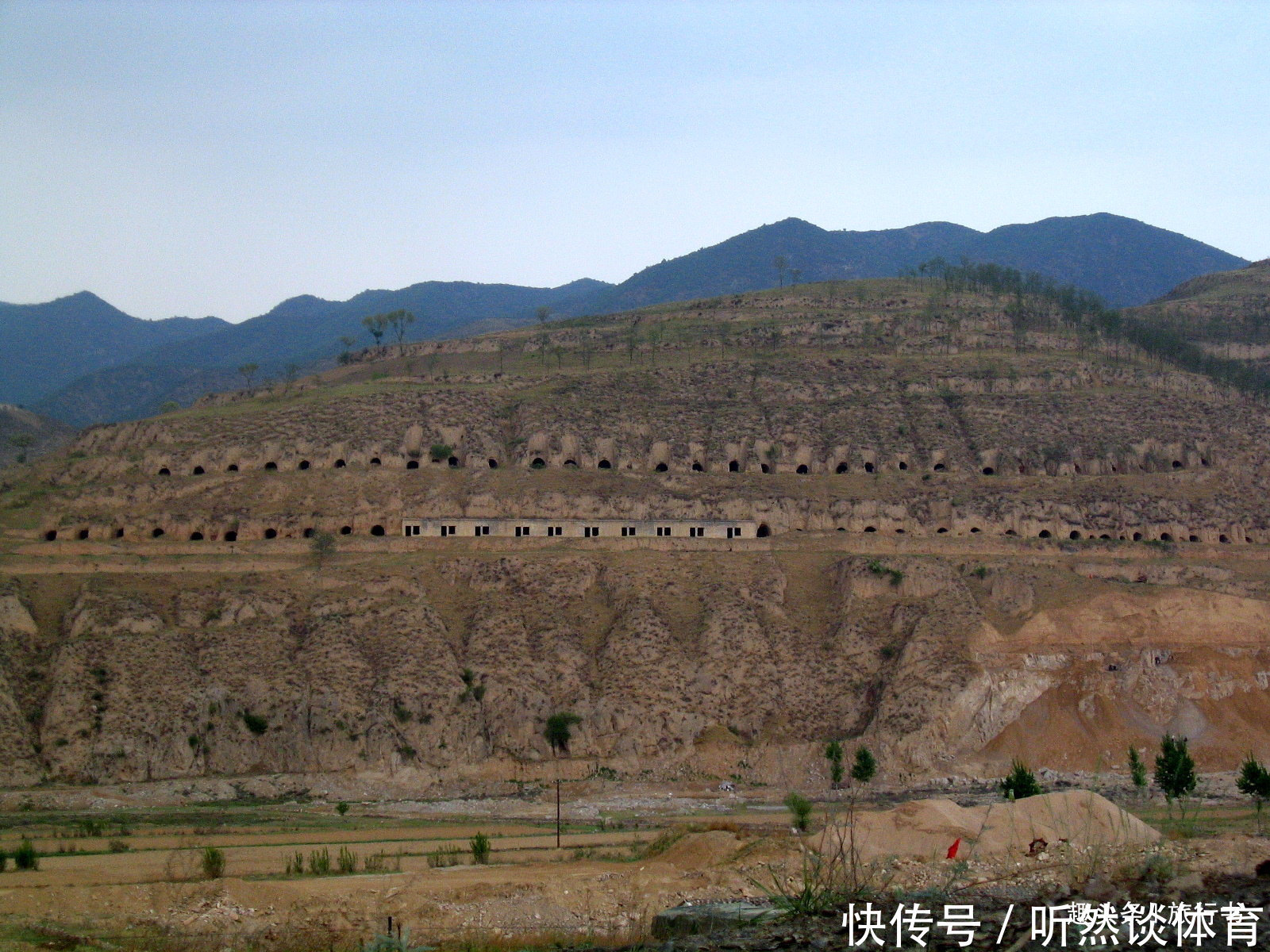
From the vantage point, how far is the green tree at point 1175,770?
161 ft

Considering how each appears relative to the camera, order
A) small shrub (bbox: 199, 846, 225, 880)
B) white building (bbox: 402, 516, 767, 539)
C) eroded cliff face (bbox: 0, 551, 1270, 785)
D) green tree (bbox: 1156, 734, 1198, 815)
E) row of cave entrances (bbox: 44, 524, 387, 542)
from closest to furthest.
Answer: small shrub (bbox: 199, 846, 225, 880) → green tree (bbox: 1156, 734, 1198, 815) → eroded cliff face (bbox: 0, 551, 1270, 785) → row of cave entrances (bbox: 44, 524, 387, 542) → white building (bbox: 402, 516, 767, 539)

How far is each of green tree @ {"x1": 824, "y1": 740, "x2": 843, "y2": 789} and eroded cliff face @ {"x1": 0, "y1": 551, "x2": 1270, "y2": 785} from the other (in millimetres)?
1517

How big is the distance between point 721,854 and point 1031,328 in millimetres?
83987

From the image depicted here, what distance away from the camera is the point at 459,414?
8325 cm

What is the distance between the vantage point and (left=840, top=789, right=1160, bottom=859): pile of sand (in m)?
27.0

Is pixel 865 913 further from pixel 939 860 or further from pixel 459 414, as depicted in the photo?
pixel 459 414

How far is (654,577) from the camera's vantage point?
65562 millimetres

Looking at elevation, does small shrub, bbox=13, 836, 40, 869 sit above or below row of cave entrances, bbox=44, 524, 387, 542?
below

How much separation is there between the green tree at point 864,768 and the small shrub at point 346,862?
24550mm

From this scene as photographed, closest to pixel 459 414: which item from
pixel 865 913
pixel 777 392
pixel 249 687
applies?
pixel 777 392

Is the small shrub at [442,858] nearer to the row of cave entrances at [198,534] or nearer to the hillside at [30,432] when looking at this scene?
the row of cave entrances at [198,534]

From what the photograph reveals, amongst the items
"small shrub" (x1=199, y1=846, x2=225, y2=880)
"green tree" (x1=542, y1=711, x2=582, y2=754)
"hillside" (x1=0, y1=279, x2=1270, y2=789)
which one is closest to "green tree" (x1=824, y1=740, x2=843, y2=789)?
"hillside" (x1=0, y1=279, x2=1270, y2=789)

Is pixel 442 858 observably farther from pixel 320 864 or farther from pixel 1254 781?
pixel 1254 781

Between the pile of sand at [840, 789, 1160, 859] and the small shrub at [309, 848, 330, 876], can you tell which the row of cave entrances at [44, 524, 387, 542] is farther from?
the pile of sand at [840, 789, 1160, 859]
